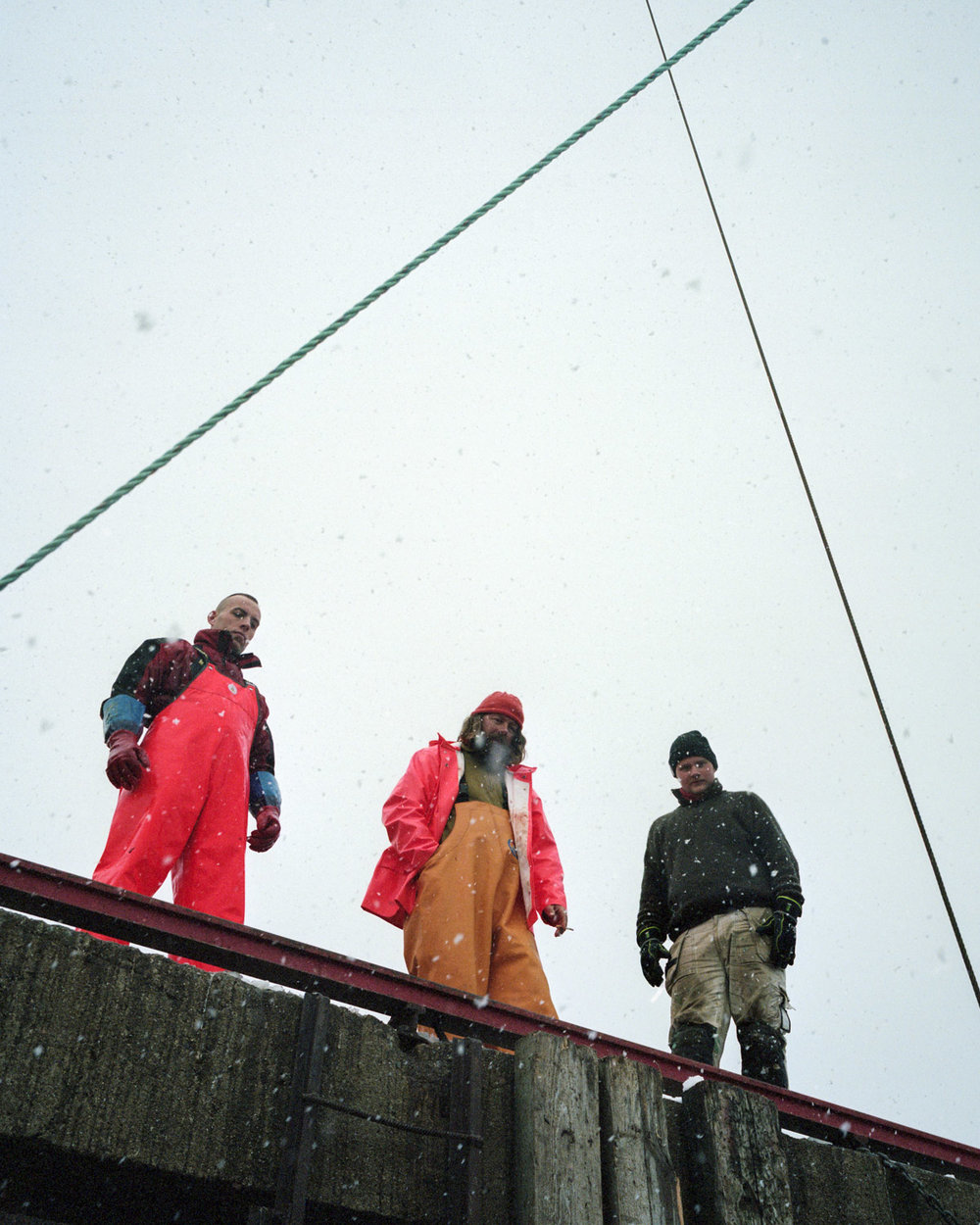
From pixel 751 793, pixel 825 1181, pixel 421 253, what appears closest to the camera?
pixel 825 1181

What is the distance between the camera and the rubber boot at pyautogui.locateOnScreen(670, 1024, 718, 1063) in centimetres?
374

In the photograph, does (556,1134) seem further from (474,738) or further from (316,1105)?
(474,738)

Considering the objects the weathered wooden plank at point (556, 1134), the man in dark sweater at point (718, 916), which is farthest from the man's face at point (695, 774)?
the weathered wooden plank at point (556, 1134)

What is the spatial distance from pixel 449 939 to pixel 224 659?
1339 millimetres

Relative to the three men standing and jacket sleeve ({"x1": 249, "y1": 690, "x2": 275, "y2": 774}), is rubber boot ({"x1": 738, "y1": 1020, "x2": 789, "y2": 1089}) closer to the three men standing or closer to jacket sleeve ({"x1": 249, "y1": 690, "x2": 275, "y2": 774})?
the three men standing

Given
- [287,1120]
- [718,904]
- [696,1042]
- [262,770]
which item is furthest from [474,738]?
[287,1120]

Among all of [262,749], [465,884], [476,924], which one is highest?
[262,749]

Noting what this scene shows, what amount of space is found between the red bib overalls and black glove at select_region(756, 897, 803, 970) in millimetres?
1906

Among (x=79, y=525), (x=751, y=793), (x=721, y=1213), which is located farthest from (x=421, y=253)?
(x=751, y=793)

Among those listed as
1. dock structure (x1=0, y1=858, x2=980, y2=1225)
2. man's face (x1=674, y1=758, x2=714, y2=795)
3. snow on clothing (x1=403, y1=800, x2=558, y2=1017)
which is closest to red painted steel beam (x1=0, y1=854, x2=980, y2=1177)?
dock structure (x1=0, y1=858, x2=980, y2=1225)

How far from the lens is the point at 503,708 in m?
4.29

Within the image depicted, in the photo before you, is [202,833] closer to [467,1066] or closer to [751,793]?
[467,1066]

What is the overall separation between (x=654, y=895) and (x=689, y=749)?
66 cm

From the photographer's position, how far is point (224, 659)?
391cm
